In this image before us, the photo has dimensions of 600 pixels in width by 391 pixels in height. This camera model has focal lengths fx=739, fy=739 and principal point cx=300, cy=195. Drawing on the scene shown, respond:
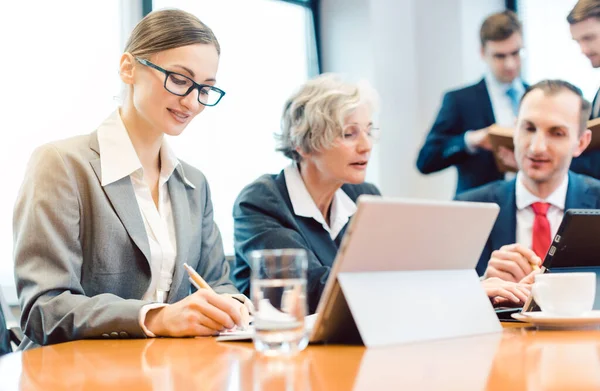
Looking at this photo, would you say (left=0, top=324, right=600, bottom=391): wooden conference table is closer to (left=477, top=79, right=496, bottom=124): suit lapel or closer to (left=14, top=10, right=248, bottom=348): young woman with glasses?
(left=14, top=10, right=248, bottom=348): young woman with glasses

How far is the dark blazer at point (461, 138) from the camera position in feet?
12.6

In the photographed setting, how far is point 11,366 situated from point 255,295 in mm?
354

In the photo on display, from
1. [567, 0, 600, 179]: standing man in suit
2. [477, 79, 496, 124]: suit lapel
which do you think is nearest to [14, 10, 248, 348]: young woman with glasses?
[567, 0, 600, 179]: standing man in suit

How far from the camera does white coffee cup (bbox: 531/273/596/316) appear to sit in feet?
4.19

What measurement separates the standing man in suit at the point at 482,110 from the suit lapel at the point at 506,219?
1.33m

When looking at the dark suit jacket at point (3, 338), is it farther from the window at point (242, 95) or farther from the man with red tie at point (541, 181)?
the window at point (242, 95)

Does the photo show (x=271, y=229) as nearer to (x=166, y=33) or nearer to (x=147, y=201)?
(x=147, y=201)

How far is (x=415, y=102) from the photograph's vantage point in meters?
4.71

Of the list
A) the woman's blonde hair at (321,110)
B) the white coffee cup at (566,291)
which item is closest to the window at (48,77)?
the woman's blonde hair at (321,110)

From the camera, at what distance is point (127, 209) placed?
167 centimetres

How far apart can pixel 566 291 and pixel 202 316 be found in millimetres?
642

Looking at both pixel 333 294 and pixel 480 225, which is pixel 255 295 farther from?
pixel 480 225

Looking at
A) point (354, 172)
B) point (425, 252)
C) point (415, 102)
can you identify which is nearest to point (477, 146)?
point (415, 102)

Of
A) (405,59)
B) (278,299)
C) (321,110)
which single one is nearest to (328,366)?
(278,299)
